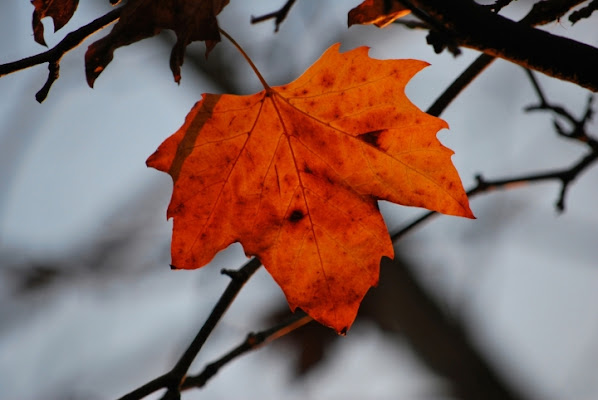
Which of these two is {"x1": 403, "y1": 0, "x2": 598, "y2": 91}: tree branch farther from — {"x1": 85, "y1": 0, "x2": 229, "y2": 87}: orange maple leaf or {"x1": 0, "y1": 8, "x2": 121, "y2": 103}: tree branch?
{"x1": 0, "y1": 8, "x2": 121, "y2": 103}: tree branch

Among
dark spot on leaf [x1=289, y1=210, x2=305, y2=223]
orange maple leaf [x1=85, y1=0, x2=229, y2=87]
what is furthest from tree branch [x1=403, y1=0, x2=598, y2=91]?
dark spot on leaf [x1=289, y1=210, x2=305, y2=223]

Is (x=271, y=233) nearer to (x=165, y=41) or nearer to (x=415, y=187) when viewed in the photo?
(x=415, y=187)

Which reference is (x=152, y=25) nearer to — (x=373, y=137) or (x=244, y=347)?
(x=373, y=137)

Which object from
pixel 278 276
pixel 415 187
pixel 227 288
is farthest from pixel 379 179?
pixel 227 288

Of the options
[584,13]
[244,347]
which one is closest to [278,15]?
[584,13]

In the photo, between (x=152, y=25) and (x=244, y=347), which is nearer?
(x=152, y=25)

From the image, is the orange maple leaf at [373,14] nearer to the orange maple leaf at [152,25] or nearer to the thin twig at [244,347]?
the orange maple leaf at [152,25]

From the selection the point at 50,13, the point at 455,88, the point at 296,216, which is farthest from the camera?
the point at 455,88
